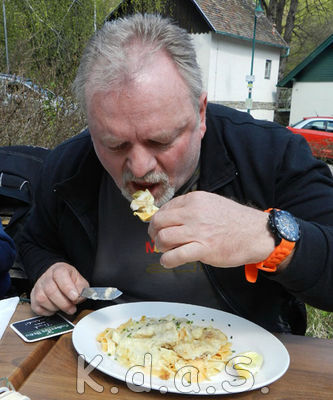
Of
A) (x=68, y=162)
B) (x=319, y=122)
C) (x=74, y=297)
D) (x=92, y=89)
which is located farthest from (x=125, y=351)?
(x=319, y=122)

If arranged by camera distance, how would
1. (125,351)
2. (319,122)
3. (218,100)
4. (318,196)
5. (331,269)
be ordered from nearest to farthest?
(125,351)
(331,269)
(318,196)
(319,122)
(218,100)

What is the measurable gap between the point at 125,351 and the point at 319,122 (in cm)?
1531

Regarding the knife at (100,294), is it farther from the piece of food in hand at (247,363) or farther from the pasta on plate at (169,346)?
the piece of food in hand at (247,363)

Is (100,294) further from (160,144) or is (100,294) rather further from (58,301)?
(160,144)

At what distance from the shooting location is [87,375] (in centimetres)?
113

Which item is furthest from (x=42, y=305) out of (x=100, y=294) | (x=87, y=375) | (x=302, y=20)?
(x=302, y=20)

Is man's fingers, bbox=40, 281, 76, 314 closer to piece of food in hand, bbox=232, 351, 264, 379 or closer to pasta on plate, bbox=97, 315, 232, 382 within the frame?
pasta on plate, bbox=97, 315, 232, 382

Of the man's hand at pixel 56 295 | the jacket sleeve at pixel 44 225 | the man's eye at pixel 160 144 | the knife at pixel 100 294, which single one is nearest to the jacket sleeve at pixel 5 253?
the jacket sleeve at pixel 44 225

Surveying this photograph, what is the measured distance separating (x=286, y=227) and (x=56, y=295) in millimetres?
843

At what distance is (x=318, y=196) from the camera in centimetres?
164

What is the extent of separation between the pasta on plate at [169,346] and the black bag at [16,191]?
1554 millimetres

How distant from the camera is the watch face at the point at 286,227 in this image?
1.23 meters

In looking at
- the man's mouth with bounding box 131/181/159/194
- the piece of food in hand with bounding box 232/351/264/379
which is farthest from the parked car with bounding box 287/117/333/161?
the piece of food in hand with bounding box 232/351/264/379

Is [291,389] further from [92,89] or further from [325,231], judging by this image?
[92,89]
